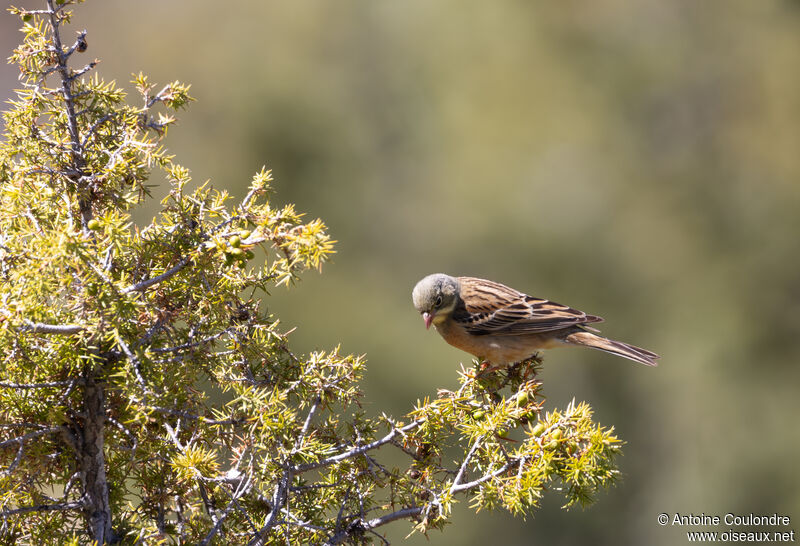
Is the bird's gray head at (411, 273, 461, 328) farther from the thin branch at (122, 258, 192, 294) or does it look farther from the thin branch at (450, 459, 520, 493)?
the thin branch at (122, 258, 192, 294)

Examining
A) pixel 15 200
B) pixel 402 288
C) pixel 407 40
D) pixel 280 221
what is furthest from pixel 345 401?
pixel 407 40

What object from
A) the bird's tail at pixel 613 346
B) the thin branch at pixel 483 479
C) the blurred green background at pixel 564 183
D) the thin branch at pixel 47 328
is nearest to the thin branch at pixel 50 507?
the thin branch at pixel 47 328

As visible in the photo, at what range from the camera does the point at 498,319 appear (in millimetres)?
4586

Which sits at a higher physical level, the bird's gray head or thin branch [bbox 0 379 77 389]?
the bird's gray head

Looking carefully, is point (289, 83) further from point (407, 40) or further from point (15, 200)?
point (15, 200)

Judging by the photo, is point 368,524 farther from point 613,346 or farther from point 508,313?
point 613,346

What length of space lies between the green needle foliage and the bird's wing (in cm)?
196

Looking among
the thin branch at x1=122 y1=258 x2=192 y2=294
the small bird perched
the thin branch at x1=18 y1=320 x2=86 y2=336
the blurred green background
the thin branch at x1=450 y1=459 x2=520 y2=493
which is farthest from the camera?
the blurred green background

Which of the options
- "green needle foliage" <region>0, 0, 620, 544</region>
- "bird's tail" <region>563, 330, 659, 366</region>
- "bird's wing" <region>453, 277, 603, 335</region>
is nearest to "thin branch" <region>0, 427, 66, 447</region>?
"green needle foliage" <region>0, 0, 620, 544</region>

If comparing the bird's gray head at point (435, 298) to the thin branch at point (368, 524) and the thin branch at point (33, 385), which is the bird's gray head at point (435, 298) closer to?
the thin branch at point (368, 524)

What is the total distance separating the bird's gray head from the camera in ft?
14.7

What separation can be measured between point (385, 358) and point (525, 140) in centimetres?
498

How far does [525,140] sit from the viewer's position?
14094 mm

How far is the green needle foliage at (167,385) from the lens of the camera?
206cm
